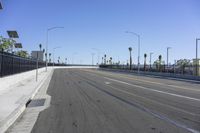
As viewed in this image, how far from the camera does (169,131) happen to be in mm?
10586

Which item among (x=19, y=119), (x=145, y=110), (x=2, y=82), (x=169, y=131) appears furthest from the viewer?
(x=2, y=82)

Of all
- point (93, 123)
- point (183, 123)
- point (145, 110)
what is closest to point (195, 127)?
point (183, 123)

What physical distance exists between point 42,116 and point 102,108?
3137 mm

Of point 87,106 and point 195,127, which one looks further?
point 87,106

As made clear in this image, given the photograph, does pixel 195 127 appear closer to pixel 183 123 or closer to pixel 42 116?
pixel 183 123

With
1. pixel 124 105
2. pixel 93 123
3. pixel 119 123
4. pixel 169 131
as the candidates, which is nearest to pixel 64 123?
pixel 93 123

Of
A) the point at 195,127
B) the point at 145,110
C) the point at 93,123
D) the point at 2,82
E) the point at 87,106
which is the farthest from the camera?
the point at 2,82

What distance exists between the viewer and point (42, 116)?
46.0 feet

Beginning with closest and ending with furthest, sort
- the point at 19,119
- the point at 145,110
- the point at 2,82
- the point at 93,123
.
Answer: the point at 93,123 → the point at 19,119 → the point at 145,110 → the point at 2,82

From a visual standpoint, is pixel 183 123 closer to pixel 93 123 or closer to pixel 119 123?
pixel 119 123

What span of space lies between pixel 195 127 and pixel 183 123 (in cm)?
76

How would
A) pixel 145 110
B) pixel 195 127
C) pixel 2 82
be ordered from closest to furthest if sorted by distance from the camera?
pixel 195 127
pixel 145 110
pixel 2 82

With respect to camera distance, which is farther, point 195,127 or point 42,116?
point 42,116

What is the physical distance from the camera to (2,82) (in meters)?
23.6
